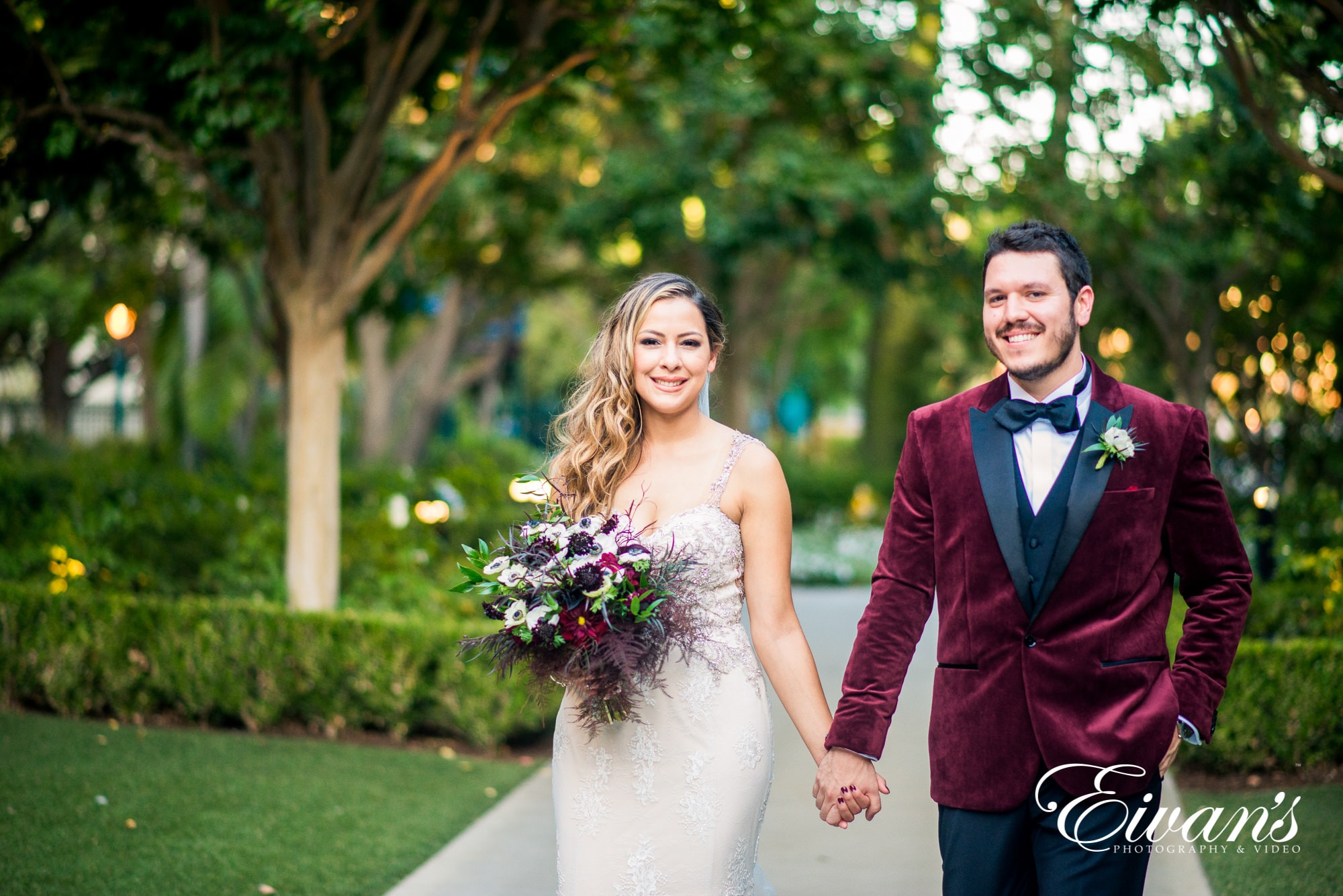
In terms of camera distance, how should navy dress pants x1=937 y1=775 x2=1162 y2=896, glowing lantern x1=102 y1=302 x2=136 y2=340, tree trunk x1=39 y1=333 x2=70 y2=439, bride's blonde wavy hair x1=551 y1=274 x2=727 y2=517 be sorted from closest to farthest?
navy dress pants x1=937 y1=775 x2=1162 y2=896 → bride's blonde wavy hair x1=551 y1=274 x2=727 y2=517 → glowing lantern x1=102 y1=302 x2=136 y2=340 → tree trunk x1=39 y1=333 x2=70 y2=439

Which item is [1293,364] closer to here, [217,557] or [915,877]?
[915,877]

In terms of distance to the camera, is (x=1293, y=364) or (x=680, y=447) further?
(x=1293, y=364)

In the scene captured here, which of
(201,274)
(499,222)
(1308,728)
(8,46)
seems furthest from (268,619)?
(201,274)

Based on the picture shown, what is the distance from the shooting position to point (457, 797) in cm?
624

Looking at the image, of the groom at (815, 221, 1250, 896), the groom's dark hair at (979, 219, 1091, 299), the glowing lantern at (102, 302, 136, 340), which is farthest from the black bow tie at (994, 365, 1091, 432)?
the glowing lantern at (102, 302, 136, 340)

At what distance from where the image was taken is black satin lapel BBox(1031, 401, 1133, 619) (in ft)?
8.84

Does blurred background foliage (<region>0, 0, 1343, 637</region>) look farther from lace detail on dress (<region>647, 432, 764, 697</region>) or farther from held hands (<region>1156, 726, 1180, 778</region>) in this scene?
held hands (<region>1156, 726, 1180, 778</region>)

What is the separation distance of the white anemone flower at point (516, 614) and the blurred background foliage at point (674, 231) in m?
1.08

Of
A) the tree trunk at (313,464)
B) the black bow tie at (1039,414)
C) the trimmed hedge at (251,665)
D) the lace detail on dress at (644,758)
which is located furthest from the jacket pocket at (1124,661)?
the tree trunk at (313,464)

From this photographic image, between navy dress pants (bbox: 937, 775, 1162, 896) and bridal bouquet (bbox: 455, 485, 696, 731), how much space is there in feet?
2.66

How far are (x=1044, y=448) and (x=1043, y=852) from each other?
36.4 inches

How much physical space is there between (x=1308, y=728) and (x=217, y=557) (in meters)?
7.17

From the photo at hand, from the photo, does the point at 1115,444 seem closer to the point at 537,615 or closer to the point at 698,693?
the point at 698,693

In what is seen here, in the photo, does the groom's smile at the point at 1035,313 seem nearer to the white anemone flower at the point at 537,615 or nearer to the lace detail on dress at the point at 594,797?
the white anemone flower at the point at 537,615
